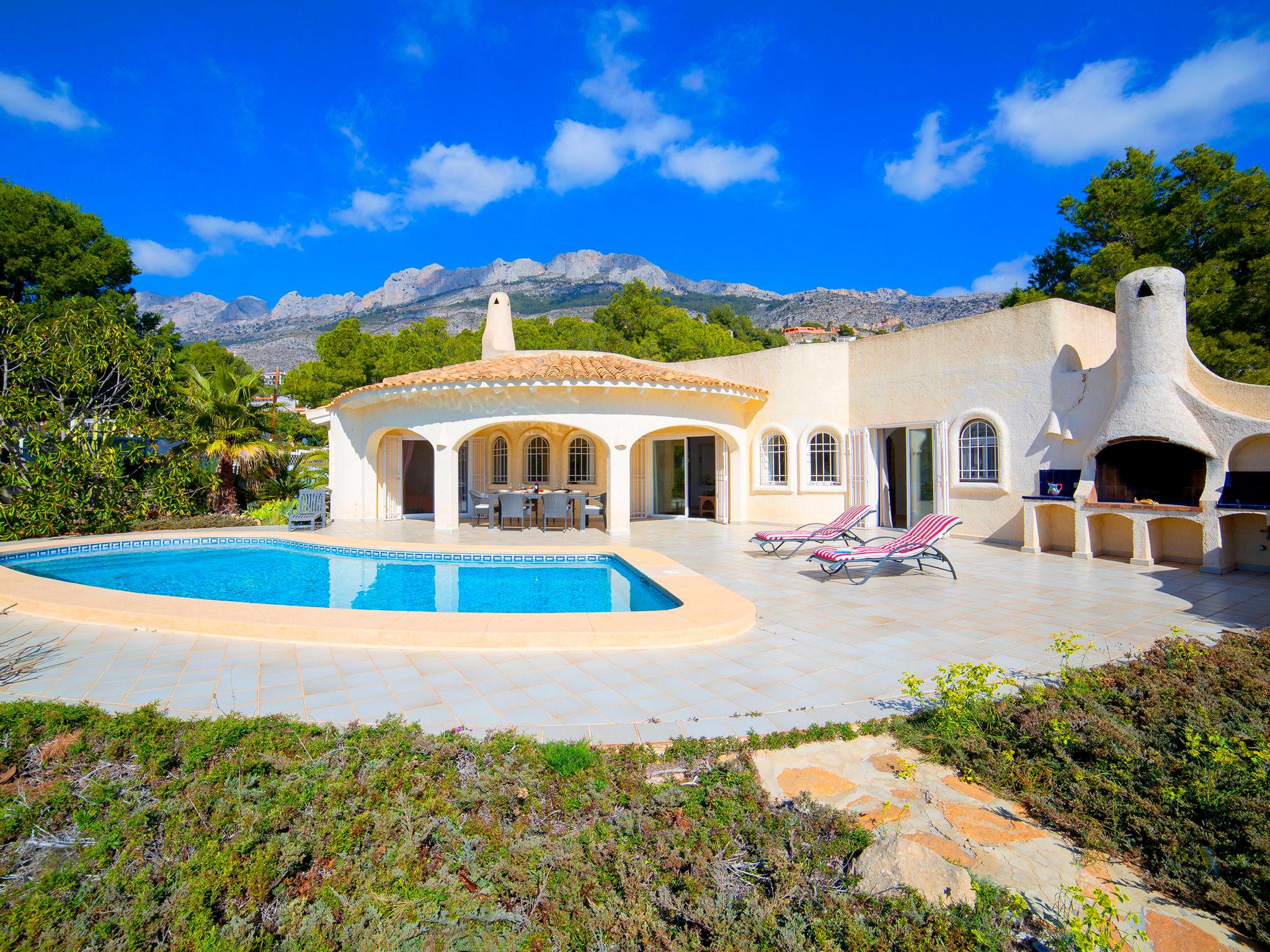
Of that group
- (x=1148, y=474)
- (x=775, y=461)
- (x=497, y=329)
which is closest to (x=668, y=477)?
(x=775, y=461)

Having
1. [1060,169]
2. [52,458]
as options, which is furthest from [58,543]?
[1060,169]

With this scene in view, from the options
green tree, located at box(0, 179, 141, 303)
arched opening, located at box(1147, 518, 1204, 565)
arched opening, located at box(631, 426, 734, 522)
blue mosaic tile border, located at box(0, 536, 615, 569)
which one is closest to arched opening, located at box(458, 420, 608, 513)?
arched opening, located at box(631, 426, 734, 522)

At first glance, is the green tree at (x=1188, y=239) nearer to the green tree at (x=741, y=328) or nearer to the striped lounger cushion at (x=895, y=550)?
the striped lounger cushion at (x=895, y=550)

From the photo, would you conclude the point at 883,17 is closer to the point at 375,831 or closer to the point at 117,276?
the point at 375,831

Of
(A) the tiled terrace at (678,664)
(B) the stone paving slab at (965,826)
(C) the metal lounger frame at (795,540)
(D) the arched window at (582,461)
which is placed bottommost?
(B) the stone paving slab at (965,826)

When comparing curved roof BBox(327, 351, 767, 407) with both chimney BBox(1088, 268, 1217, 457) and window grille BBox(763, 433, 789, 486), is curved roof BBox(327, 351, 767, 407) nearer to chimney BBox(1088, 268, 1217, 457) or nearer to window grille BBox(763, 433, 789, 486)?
window grille BBox(763, 433, 789, 486)

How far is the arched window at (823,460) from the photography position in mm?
15570

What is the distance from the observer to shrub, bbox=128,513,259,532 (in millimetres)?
14844

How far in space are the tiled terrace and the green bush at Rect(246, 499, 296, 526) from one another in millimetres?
9794

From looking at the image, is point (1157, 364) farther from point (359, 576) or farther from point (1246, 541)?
point (359, 576)

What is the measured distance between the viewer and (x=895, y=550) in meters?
9.09

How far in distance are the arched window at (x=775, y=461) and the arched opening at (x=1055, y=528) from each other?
232 inches

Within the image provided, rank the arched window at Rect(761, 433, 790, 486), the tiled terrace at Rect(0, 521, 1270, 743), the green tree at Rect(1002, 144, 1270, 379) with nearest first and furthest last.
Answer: the tiled terrace at Rect(0, 521, 1270, 743), the arched window at Rect(761, 433, 790, 486), the green tree at Rect(1002, 144, 1270, 379)

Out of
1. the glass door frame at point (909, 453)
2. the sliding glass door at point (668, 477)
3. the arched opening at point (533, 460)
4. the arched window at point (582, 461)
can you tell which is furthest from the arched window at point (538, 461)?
the glass door frame at point (909, 453)
